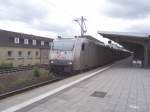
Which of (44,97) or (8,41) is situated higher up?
(8,41)

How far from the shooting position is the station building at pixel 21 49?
30.7 m

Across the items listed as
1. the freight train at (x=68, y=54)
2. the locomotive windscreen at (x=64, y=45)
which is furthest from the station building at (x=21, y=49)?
the freight train at (x=68, y=54)

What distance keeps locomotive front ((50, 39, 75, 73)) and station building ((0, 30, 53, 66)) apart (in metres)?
16.0

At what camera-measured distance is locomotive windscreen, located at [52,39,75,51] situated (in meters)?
13.7

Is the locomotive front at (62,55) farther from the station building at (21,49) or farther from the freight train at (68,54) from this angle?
the station building at (21,49)

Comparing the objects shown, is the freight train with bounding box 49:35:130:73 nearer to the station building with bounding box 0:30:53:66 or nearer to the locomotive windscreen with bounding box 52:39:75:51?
the locomotive windscreen with bounding box 52:39:75:51

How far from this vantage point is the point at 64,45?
46.1 ft

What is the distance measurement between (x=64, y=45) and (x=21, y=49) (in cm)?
2228

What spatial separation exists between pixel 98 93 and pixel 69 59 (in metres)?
6.34

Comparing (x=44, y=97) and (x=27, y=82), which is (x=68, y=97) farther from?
(x=27, y=82)

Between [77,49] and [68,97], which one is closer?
[68,97]

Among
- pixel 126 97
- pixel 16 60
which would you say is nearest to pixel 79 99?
pixel 126 97

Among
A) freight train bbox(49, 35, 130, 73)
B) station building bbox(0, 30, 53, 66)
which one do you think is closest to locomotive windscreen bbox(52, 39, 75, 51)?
freight train bbox(49, 35, 130, 73)

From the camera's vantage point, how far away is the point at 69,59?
43.9 feet
